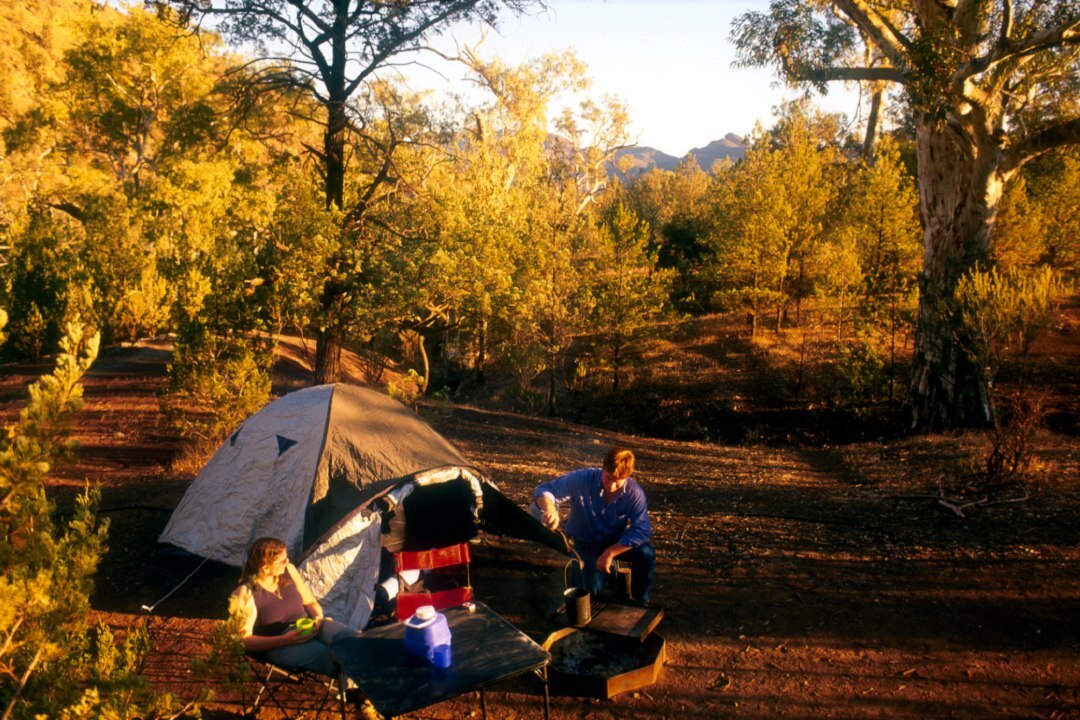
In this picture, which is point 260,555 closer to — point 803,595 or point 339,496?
point 339,496

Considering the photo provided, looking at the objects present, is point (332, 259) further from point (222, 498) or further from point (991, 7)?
point (991, 7)

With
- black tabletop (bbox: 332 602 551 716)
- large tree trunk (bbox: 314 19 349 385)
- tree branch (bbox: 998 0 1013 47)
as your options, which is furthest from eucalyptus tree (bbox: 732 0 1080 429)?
black tabletop (bbox: 332 602 551 716)

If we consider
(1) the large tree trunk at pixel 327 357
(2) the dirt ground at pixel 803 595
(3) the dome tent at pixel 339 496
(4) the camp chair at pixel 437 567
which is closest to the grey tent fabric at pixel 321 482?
(3) the dome tent at pixel 339 496

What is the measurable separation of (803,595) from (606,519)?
75.5 inches

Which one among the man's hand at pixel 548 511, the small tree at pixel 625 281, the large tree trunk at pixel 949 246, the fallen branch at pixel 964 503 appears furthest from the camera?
the small tree at pixel 625 281

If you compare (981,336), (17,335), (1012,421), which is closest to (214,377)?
(1012,421)

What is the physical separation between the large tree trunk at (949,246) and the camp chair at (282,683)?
1111 centimetres

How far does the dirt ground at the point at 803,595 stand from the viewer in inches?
179

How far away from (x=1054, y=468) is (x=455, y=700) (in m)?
8.34

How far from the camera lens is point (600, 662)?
15.6 ft

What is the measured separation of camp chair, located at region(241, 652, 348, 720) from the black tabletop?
1.15 ft

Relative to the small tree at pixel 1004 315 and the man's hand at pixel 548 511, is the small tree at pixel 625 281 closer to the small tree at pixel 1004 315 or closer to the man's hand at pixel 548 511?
the small tree at pixel 1004 315

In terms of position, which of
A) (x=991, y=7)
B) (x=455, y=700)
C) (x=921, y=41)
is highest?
(x=991, y=7)

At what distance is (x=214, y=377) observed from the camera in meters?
9.28
